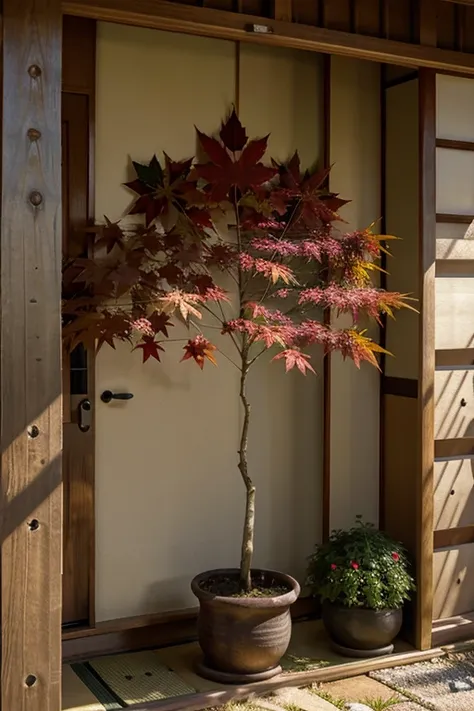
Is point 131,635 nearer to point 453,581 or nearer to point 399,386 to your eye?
point 453,581

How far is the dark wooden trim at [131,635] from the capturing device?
11.4 feet

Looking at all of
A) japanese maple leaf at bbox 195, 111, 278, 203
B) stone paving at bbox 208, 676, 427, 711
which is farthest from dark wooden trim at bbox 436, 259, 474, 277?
stone paving at bbox 208, 676, 427, 711

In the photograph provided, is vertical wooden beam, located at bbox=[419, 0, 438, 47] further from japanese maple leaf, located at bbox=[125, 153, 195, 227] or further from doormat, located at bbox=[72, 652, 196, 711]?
doormat, located at bbox=[72, 652, 196, 711]

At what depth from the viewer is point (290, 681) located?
3.37 metres

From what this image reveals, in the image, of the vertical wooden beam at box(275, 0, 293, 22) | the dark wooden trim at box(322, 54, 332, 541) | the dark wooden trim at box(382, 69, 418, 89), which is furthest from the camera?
the dark wooden trim at box(322, 54, 332, 541)

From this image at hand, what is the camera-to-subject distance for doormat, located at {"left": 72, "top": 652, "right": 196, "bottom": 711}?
3.20 meters

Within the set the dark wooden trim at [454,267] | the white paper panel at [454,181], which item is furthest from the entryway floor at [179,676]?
the white paper panel at [454,181]

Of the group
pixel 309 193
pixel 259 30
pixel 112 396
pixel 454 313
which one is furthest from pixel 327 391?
pixel 259 30

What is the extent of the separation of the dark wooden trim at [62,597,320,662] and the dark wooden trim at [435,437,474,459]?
121 centimetres

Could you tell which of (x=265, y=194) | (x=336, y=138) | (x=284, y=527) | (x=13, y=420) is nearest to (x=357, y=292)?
(x=265, y=194)

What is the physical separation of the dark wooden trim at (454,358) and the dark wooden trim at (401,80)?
1150 millimetres

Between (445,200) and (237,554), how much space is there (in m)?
1.72

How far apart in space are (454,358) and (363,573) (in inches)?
38.8

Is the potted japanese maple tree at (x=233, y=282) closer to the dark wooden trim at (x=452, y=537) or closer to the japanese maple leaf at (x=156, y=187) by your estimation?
the japanese maple leaf at (x=156, y=187)
